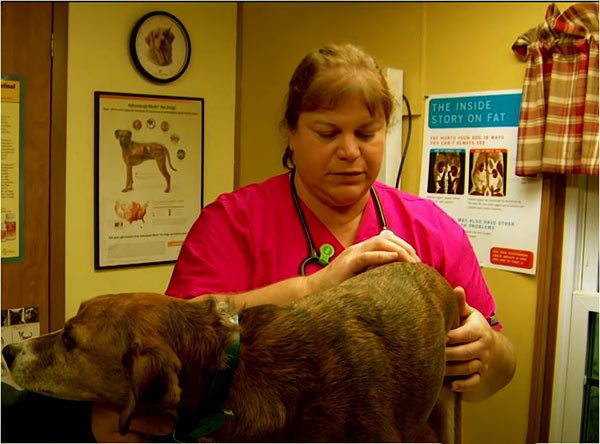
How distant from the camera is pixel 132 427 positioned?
88 centimetres

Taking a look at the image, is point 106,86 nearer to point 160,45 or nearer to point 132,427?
point 160,45

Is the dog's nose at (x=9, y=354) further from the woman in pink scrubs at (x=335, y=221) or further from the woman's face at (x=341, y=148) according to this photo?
the woman's face at (x=341, y=148)

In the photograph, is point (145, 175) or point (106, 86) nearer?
point (106, 86)

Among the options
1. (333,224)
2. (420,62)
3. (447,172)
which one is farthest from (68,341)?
(420,62)

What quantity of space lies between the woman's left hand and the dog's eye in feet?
2.17

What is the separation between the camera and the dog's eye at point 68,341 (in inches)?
36.3

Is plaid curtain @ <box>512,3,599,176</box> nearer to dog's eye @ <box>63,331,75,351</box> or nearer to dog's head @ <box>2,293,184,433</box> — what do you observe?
dog's head @ <box>2,293,184,433</box>

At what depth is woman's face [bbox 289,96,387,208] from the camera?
129 cm

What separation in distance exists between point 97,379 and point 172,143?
206 cm

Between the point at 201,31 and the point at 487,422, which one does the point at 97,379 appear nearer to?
the point at 487,422

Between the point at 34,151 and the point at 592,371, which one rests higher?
the point at 34,151

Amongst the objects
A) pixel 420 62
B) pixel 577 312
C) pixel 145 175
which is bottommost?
pixel 577 312

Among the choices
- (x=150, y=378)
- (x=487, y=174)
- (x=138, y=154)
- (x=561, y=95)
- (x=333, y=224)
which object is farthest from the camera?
(x=138, y=154)

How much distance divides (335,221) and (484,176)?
1119 millimetres
